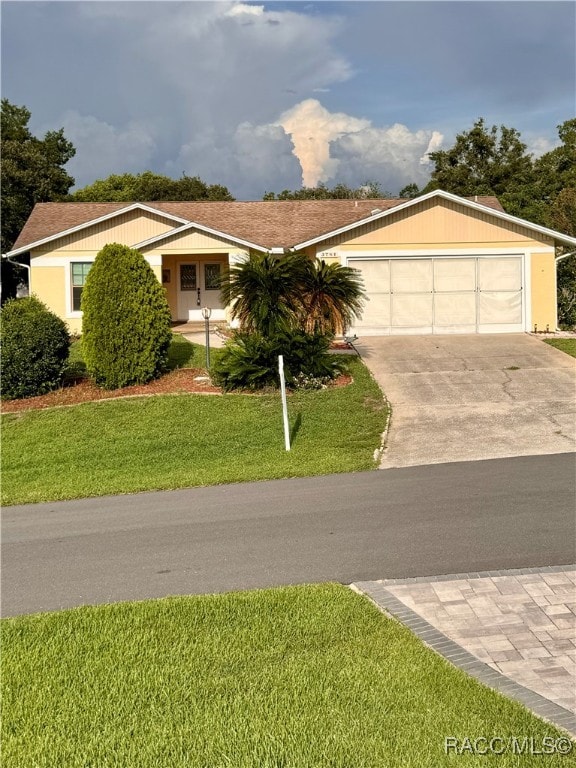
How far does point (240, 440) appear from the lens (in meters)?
13.1

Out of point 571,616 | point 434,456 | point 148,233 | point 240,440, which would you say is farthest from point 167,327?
point 571,616

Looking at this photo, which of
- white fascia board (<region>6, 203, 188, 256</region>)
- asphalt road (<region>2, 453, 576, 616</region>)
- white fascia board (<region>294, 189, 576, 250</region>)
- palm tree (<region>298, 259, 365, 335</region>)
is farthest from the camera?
white fascia board (<region>6, 203, 188, 256</region>)

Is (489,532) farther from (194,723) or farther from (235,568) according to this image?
(194,723)

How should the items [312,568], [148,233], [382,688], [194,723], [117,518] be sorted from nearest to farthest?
[194,723] < [382,688] < [312,568] < [117,518] < [148,233]

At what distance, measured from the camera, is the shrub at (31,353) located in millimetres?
16438

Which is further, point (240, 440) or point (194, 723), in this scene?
point (240, 440)

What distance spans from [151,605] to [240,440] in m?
6.95

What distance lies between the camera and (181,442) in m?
13.2

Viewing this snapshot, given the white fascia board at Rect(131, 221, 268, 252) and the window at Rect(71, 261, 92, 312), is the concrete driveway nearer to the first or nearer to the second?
the white fascia board at Rect(131, 221, 268, 252)

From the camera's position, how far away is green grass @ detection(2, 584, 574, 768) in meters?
4.11

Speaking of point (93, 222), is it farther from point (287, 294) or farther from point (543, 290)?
point (543, 290)

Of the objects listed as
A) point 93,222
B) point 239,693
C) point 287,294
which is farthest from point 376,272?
point 239,693

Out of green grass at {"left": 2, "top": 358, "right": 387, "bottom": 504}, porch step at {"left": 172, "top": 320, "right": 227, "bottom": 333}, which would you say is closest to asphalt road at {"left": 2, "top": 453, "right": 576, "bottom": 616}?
green grass at {"left": 2, "top": 358, "right": 387, "bottom": 504}

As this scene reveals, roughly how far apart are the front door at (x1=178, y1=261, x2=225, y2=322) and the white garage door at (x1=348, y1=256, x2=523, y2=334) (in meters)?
6.37
